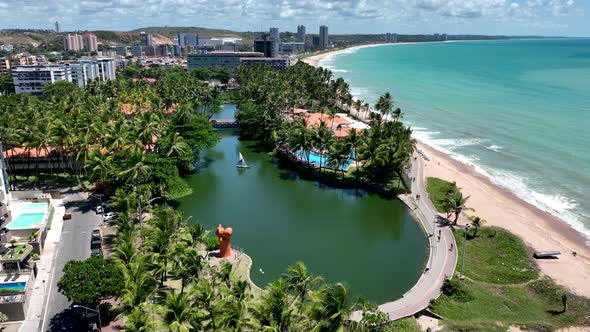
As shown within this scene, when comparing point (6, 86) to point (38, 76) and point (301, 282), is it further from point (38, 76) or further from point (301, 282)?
point (301, 282)

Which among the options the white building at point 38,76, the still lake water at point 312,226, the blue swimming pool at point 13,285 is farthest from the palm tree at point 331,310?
the white building at point 38,76

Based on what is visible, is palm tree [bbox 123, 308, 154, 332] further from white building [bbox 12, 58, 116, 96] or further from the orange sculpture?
white building [bbox 12, 58, 116, 96]

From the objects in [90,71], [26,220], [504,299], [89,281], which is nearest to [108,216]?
[26,220]

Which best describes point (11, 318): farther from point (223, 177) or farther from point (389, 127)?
point (389, 127)

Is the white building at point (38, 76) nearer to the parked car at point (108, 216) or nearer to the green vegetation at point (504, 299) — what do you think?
the parked car at point (108, 216)

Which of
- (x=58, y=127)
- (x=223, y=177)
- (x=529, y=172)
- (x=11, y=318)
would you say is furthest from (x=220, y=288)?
(x=529, y=172)

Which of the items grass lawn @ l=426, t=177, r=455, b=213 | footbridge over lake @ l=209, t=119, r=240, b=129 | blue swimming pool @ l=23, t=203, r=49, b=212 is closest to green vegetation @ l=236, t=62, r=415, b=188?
grass lawn @ l=426, t=177, r=455, b=213
